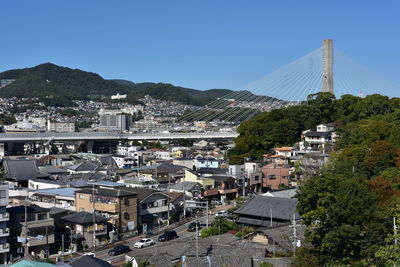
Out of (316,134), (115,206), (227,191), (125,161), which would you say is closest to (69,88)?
(125,161)

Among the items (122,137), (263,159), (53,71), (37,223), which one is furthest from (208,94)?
(37,223)

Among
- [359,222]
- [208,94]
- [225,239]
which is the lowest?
[225,239]

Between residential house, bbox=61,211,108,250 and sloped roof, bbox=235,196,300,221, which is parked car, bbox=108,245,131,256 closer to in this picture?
residential house, bbox=61,211,108,250

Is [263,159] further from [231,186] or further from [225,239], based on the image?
[225,239]

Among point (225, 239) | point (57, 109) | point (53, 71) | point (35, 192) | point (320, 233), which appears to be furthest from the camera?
point (53, 71)

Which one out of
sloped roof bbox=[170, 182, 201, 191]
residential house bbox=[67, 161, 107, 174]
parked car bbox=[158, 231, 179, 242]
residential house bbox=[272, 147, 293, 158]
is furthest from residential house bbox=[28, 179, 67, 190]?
residential house bbox=[272, 147, 293, 158]

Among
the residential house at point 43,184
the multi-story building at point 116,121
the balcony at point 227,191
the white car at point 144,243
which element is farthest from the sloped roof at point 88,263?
the multi-story building at point 116,121

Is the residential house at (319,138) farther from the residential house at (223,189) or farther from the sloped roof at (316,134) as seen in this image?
the residential house at (223,189)
